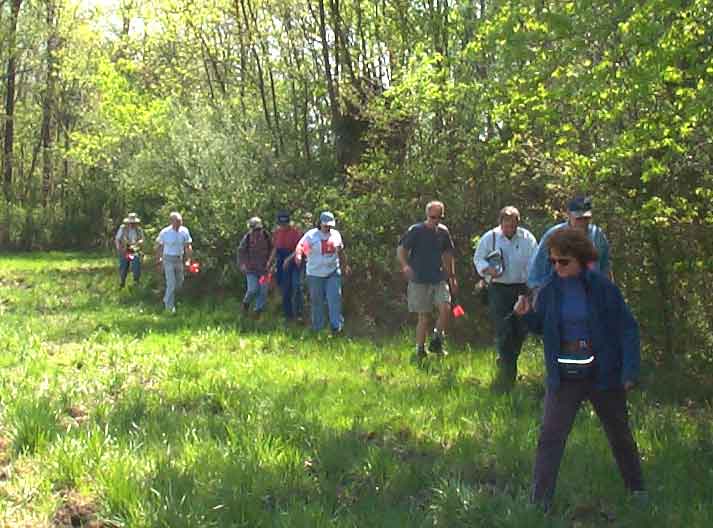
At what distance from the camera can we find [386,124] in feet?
53.6

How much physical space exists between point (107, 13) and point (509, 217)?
33.0 m

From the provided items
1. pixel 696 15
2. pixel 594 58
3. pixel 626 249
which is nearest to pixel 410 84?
pixel 594 58

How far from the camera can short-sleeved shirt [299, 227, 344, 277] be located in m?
12.4

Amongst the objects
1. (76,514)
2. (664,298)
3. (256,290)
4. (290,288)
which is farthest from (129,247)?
(76,514)

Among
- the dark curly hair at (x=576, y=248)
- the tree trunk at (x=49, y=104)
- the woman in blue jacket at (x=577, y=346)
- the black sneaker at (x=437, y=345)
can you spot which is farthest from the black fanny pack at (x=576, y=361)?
the tree trunk at (x=49, y=104)

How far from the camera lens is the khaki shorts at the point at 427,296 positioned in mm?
10195

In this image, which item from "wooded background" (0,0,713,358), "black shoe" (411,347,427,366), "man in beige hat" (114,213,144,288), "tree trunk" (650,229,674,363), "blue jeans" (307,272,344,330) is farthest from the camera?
"man in beige hat" (114,213,144,288)

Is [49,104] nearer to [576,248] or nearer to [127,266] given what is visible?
[127,266]

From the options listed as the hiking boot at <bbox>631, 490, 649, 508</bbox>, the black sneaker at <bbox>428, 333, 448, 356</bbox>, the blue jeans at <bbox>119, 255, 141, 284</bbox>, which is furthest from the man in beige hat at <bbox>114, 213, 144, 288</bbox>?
the hiking boot at <bbox>631, 490, 649, 508</bbox>

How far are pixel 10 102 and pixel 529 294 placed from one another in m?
36.1

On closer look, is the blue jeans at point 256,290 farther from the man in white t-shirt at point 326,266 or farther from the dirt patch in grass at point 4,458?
the dirt patch in grass at point 4,458

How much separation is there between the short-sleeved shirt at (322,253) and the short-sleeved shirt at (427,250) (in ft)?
8.03

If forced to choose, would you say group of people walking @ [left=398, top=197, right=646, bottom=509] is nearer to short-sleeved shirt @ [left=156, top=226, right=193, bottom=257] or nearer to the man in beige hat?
short-sleeved shirt @ [left=156, top=226, right=193, bottom=257]

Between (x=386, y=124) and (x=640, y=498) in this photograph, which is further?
(x=386, y=124)
